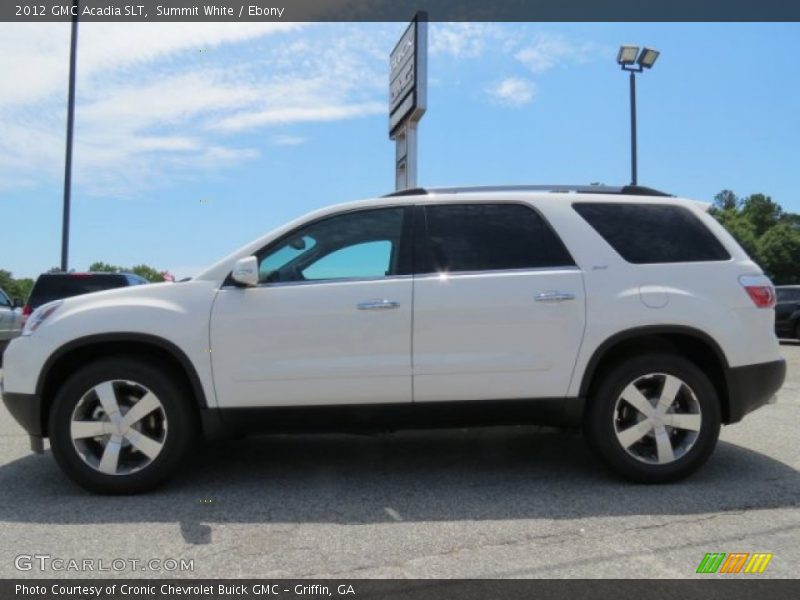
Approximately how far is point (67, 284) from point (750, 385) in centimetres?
977

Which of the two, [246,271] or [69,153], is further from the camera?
[69,153]

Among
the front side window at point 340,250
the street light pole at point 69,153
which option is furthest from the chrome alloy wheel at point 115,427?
the street light pole at point 69,153

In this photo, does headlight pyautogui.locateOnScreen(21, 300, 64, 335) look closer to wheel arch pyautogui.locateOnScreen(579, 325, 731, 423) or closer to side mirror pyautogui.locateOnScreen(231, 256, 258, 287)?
side mirror pyautogui.locateOnScreen(231, 256, 258, 287)

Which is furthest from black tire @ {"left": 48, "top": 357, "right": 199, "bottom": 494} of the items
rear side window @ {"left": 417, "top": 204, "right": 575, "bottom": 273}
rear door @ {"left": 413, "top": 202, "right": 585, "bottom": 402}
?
rear side window @ {"left": 417, "top": 204, "right": 575, "bottom": 273}

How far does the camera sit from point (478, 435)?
6223mm

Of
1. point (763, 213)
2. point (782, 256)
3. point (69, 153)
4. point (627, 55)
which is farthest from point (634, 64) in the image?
point (763, 213)

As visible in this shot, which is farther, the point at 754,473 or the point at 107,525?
the point at 754,473

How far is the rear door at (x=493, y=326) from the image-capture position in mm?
4582

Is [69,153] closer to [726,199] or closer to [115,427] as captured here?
[115,427]

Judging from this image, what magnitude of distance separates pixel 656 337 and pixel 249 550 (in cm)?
287

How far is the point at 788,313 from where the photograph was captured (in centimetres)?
1830

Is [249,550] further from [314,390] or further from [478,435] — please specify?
[478,435]

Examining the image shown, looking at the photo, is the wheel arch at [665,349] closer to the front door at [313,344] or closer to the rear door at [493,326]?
the rear door at [493,326]
